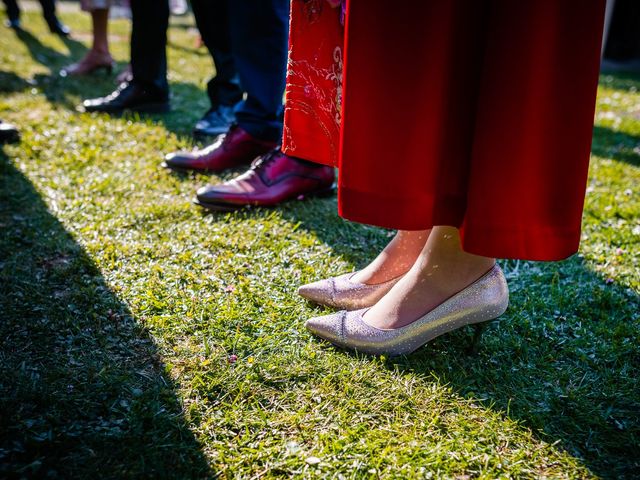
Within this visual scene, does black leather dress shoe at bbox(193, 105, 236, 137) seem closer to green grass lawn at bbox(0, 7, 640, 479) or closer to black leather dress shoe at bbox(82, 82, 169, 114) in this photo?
black leather dress shoe at bbox(82, 82, 169, 114)

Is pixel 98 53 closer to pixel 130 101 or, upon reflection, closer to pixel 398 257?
pixel 130 101

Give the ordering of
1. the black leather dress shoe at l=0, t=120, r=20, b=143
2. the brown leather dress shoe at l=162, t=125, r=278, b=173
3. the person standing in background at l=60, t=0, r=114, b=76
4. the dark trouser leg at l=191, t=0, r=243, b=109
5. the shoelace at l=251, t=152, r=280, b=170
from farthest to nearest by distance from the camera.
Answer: the person standing in background at l=60, t=0, r=114, b=76 < the dark trouser leg at l=191, t=0, r=243, b=109 < the black leather dress shoe at l=0, t=120, r=20, b=143 < the brown leather dress shoe at l=162, t=125, r=278, b=173 < the shoelace at l=251, t=152, r=280, b=170

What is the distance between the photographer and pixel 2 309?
1.42 m

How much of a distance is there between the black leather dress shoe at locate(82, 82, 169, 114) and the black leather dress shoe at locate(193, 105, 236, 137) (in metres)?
0.49

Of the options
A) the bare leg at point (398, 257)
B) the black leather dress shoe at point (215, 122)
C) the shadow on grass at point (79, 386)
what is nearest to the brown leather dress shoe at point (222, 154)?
the black leather dress shoe at point (215, 122)

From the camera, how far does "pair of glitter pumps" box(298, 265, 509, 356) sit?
1230 millimetres

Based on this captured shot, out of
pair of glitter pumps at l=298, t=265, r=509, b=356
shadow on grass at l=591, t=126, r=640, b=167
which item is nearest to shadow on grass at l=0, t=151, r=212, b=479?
pair of glitter pumps at l=298, t=265, r=509, b=356

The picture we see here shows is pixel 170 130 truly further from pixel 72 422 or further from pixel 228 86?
pixel 72 422

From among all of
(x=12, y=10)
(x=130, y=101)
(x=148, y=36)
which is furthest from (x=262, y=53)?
(x=12, y=10)

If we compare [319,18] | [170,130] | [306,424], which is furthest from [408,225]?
[170,130]

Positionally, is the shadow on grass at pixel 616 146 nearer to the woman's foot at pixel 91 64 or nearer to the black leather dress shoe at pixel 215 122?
the black leather dress shoe at pixel 215 122

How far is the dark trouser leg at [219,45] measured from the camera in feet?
9.21

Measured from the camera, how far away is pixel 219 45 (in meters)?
2.91

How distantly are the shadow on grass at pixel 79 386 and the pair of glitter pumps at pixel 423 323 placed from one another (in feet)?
1.34
